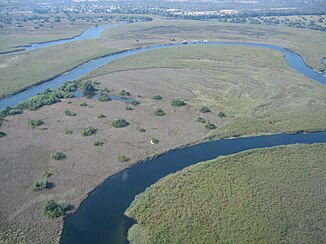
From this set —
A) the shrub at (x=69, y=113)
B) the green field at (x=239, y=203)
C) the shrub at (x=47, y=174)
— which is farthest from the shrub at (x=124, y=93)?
the green field at (x=239, y=203)

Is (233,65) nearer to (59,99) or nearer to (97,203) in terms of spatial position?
(59,99)

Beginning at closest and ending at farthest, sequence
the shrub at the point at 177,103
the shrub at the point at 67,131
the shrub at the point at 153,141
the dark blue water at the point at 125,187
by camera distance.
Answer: the dark blue water at the point at 125,187, the shrub at the point at 153,141, the shrub at the point at 67,131, the shrub at the point at 177,103

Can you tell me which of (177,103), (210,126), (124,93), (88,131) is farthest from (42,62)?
(210,126)

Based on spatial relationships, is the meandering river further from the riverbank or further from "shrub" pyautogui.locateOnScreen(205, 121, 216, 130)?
"shrub" pyautogui.locateOnScreen(205, 121, 216, 130)

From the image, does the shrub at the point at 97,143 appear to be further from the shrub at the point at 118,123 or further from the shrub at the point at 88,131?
the shrub at the point at 118,123

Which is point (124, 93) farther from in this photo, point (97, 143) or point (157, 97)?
point (97, 143)

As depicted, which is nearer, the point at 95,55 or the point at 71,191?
the point at 71,191

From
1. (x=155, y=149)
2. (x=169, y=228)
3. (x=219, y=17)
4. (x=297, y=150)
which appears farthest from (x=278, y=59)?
(x=219, y=17)
